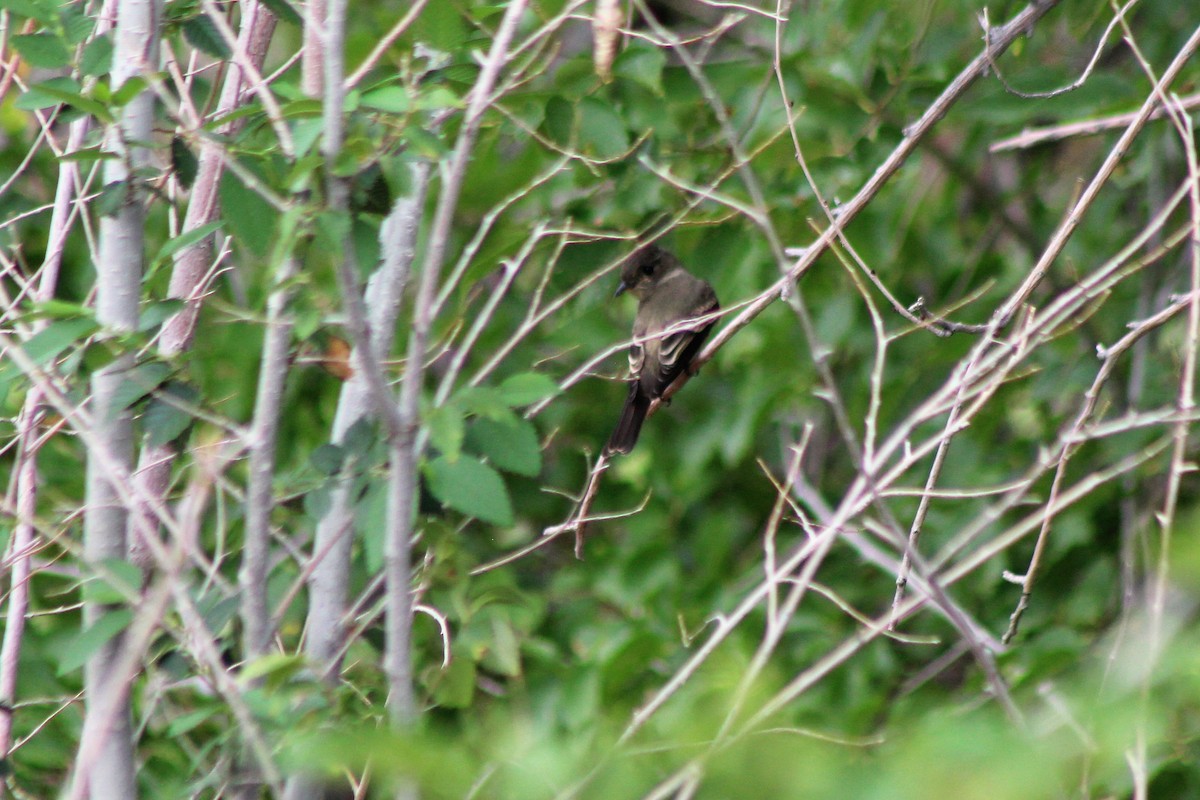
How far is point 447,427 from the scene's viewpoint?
2.18 metres

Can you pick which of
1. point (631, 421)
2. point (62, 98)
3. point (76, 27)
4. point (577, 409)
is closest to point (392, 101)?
point (62, 98)

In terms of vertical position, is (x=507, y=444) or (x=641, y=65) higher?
(x=641, y=65)

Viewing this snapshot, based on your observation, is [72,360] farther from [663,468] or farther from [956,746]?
[663,468]

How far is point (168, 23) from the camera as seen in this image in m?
2.76

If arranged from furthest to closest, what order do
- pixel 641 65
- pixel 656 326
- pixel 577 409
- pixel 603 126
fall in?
pixel 656 326, pixel 577 409, pixel 641 65, pixel 603 126

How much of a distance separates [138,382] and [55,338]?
8.7 inches

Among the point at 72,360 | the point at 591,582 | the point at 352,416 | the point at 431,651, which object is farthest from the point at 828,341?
the point at 72,360

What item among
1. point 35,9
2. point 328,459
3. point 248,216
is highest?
point 35,9

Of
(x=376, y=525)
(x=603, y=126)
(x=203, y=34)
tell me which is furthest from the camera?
(x=603, y=126)

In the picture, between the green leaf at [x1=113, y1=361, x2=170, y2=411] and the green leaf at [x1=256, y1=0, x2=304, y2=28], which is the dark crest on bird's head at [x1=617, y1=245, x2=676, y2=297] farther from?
the green leaf at [x1=113, y1=361, x2=170, y2=411]

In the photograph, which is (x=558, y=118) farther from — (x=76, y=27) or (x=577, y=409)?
(x=577, y=409)

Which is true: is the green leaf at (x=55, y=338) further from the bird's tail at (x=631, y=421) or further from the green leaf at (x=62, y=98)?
the bird's tail at (x=631, y=421)

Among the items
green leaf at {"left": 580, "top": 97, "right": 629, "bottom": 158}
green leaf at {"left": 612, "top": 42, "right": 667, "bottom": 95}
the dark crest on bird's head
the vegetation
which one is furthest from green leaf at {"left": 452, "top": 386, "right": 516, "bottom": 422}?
the dark crest on bird's head

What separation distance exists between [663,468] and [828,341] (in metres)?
0.86
